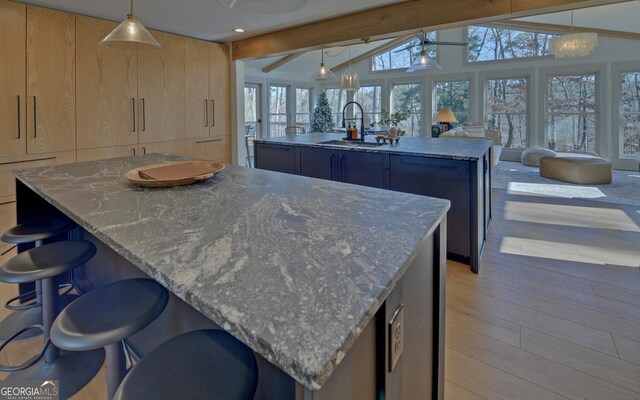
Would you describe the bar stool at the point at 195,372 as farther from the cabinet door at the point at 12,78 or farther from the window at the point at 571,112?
the window at the point at 571,112

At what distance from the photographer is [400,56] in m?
9.48

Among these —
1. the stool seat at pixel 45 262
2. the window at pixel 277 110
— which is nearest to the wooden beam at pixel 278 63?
the window at pixel 277 110

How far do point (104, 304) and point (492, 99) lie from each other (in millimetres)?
9345

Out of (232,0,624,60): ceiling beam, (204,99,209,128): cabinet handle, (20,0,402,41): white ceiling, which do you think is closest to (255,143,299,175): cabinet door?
(204,99,209,128): cabinet handle

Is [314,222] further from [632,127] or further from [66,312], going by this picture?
[632,127]

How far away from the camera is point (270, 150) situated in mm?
4277

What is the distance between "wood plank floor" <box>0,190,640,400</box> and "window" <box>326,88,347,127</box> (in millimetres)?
7738

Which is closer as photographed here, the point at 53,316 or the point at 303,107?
the point at 53,316

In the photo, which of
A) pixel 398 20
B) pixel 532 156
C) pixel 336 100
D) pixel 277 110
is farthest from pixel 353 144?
pixel 336 100

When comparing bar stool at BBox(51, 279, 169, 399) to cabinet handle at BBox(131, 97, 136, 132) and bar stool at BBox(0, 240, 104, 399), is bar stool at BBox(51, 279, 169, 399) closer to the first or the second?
bar stool at BBox(0, 240, 104, 399)

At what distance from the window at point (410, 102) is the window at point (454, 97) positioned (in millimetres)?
Answer: 464

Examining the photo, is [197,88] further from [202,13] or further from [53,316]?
[53,316]

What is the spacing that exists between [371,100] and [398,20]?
6986 mm

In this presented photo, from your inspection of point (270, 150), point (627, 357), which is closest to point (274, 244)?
point (627, 357)
